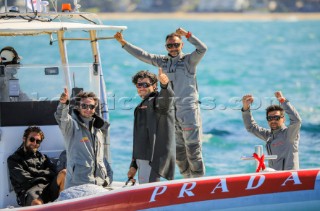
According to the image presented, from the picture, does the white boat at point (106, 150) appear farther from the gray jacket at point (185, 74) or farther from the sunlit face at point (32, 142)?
the gray jacket at point (185, 74)

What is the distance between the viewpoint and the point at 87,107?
10.2 m

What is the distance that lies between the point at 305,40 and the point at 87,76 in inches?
2557

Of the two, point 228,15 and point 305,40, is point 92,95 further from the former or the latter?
point 228,15

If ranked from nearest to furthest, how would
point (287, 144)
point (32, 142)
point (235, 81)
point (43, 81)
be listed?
1. point (32, 142)
2. point (287, 144)
3. point (43, 81)
4. point (235, 81)

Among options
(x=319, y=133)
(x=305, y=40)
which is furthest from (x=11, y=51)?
(x=305, y=40)

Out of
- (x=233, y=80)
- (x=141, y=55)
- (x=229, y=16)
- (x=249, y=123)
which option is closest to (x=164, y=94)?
(x=141, y=55)

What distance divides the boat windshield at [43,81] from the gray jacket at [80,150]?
34.8 inches

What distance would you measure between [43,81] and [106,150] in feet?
3.40

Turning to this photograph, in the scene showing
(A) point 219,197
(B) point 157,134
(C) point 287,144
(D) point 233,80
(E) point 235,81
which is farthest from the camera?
(D) point 233,80

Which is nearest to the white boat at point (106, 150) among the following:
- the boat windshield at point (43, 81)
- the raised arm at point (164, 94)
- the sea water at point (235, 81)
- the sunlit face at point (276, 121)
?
the boat windshield at point (43, 81)

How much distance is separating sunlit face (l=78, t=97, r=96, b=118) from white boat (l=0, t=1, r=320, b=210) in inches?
28.2

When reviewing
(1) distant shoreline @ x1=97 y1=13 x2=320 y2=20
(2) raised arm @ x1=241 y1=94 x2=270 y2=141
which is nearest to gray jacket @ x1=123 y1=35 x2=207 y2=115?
(2) raised arm @ x1=241 y1=94 x2=270 y2=141

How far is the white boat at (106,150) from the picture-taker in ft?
31.1

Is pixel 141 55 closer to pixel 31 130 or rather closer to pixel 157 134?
pixel 157 134
